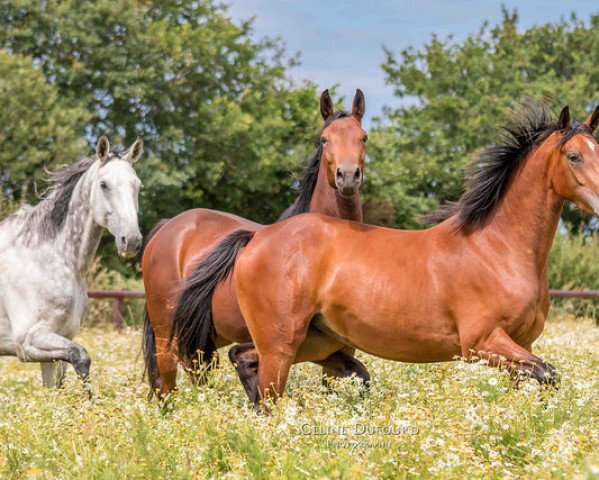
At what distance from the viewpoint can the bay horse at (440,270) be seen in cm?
573

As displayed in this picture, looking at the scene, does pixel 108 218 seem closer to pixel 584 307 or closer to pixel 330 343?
pixel 330 343

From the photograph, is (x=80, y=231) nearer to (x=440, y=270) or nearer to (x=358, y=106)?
(x=358, y=106)

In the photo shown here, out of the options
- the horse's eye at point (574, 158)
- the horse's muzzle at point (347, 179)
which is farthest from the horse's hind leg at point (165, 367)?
the horse's eye at point (574, 158)

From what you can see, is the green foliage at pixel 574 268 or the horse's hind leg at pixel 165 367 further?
the green foliage at pixel 574 268

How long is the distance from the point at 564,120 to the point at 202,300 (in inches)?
113

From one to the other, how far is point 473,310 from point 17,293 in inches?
152

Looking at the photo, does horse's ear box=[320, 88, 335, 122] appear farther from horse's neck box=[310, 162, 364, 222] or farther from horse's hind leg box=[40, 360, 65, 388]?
horse's hind leg box=[40, 360, 65, 388]

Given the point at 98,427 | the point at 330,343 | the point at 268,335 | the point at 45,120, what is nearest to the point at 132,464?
the point at 98,427

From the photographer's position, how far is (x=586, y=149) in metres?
5.70

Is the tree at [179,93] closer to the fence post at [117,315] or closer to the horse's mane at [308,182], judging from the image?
the fence post at [117,315]

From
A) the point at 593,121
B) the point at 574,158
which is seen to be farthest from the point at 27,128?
the point at 574,158

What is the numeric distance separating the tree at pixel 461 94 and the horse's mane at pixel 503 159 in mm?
25324

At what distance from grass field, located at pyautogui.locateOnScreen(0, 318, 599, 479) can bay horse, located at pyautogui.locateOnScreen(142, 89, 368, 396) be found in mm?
915

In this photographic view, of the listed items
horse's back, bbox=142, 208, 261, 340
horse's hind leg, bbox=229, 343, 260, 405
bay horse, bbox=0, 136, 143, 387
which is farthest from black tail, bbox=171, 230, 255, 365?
bay horse, bbox=0, 136, 143, 387
